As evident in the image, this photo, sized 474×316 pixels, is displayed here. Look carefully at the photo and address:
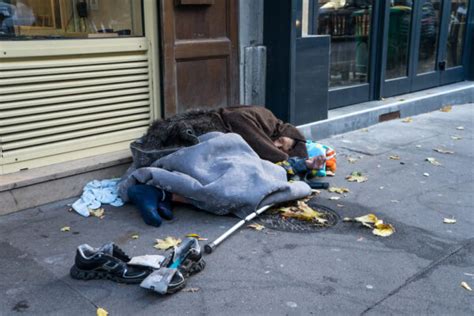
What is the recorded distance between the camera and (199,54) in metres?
4.92

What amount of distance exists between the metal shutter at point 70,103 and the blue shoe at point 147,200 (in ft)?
2.52

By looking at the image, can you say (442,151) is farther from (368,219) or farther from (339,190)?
(368,219)

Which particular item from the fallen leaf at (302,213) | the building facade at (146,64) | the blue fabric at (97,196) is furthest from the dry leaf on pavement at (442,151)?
the blue fabric at (97,196)

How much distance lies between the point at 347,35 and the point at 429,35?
7.59 feet

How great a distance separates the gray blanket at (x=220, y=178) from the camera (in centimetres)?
371

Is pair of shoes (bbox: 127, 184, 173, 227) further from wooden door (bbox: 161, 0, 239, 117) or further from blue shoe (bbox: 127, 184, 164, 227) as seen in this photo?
wooden door (bbox: 161, 0, 239, 117)

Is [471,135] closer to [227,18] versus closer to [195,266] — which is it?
[227,18]

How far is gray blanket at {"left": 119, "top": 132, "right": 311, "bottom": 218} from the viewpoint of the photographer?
3.71 metres

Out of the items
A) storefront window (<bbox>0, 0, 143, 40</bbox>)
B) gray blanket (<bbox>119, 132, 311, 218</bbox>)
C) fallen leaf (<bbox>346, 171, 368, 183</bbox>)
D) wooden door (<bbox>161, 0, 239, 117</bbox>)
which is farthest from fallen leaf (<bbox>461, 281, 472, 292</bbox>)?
storefront window (<bbox>0, 0, 143, 40</bbox>)

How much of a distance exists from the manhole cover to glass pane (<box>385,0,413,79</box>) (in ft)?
14.2

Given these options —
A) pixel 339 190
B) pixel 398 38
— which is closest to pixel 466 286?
pixel 339 190

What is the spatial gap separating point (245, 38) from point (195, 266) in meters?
3.13

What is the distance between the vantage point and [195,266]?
293 cm

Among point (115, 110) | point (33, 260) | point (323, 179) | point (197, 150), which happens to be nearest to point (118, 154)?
point (115, 110)
